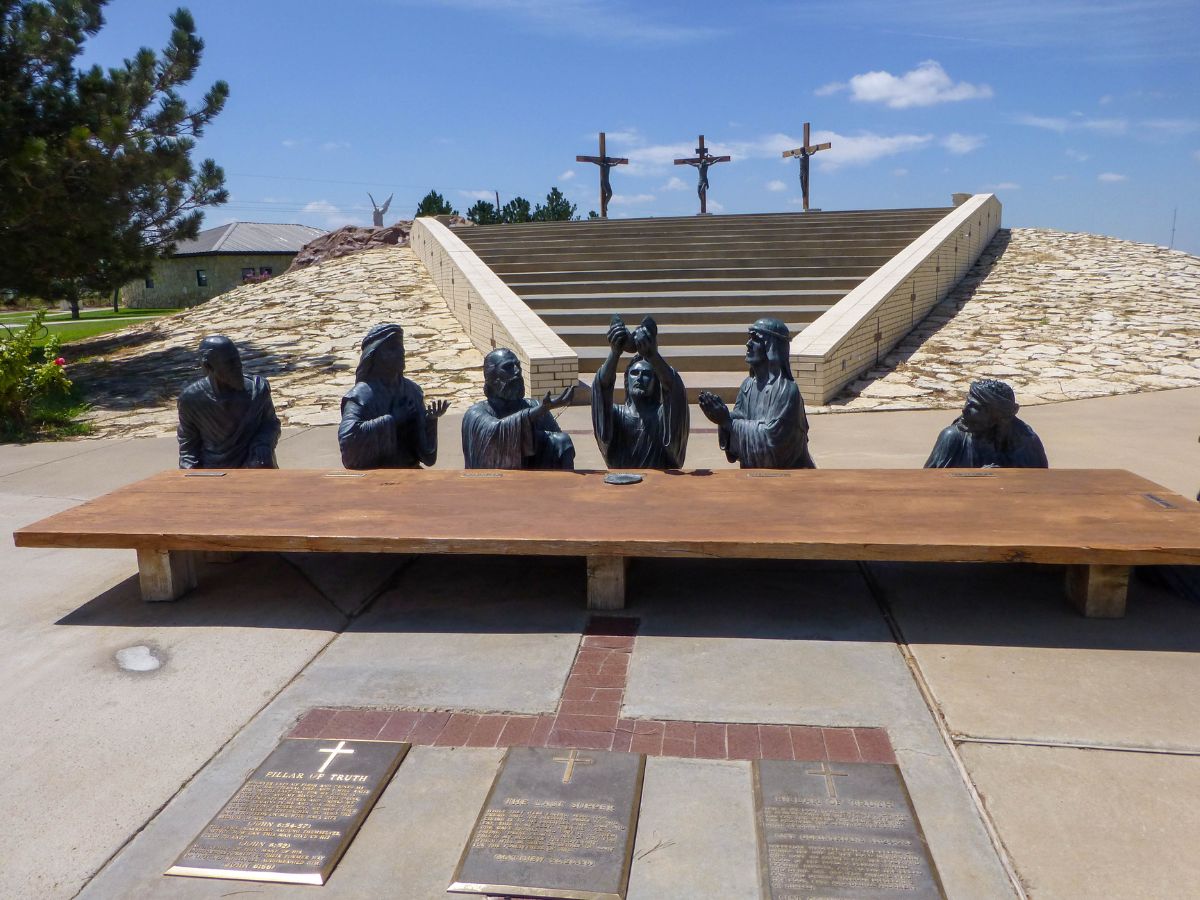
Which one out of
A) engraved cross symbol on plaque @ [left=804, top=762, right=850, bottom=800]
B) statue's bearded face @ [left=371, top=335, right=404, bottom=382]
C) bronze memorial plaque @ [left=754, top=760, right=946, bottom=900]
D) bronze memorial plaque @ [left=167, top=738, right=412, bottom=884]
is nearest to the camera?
bronze memorial plaque @ [left=754, top=760, right=946, bottom=900]

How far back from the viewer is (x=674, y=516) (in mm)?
4113

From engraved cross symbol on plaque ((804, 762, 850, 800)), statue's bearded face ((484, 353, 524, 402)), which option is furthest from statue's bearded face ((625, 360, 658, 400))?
engraved cross symbol on plaque ((804, 762, 850, 800))

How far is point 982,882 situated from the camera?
2.40 meters

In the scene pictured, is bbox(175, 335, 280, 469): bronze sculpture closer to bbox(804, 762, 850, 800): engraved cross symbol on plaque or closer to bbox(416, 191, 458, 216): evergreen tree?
bbox(804, 762, 850, 800): engraved cross symbol on plaque

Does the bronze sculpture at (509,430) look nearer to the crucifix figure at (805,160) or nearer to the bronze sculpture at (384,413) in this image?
the bronze sculpture at (384,413)

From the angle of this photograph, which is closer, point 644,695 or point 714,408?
point 644,695

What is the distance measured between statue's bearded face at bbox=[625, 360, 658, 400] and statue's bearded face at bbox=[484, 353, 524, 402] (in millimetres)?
617

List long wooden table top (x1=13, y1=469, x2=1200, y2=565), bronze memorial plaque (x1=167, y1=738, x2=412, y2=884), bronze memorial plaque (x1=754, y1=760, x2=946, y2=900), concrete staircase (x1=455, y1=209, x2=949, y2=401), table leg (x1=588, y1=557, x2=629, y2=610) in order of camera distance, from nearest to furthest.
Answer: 1. bronze memorial plaque (x1=754, y1=760, x2=946, y2=900)
2. bronze memorial plaque (x1=167, y1=738, x2=412, y2=884)
3. long wooden table top (x1=13, y1=469, x2=1200, y2=565)
4. table leg (x1=588, y1=557, x2=629, y2=610)
5. concrete staircase (x1=455, y1=209, x2=949, y2=401)

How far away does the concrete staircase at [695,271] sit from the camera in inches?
465

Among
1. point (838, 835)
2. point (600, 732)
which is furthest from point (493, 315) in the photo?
point (838, 835)

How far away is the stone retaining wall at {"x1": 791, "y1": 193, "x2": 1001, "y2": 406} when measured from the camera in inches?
390

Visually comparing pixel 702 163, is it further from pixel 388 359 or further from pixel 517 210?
pixel 388 359

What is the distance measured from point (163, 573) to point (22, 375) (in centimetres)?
637

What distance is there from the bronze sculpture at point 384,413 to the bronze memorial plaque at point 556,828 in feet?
8.64
